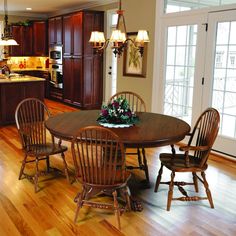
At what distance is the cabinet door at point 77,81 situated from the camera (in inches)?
300

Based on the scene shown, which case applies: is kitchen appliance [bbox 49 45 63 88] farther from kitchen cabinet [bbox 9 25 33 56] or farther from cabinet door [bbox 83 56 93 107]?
cabinet door [bbox 83 56 93 107]

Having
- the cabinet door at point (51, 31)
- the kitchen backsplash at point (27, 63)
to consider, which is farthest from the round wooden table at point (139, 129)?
the kitchen backsplash at point (27, 63)

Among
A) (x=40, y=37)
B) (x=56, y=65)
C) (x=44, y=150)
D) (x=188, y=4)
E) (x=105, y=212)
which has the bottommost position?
(x=105, y=212)

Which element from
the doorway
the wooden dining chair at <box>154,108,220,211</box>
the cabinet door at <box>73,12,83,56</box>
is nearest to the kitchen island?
the cabinet door at <box>73,12,83,56</box>

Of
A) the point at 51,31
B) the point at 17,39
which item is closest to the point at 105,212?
the point at 51,31

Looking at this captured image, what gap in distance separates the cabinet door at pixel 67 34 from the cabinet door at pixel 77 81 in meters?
0.41

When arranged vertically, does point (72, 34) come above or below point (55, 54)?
above

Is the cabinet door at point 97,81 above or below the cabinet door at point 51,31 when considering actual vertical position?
below

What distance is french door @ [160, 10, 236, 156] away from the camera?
165 inches

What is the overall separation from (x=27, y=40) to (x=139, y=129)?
771 cm

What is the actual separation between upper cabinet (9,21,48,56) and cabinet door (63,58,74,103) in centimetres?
163

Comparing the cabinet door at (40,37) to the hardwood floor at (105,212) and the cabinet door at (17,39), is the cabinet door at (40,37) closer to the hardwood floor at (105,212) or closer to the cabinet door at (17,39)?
the cabinet door at (17,39)

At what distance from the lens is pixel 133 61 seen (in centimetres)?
565

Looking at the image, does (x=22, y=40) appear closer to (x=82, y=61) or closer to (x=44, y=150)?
(x=82, y=61)
